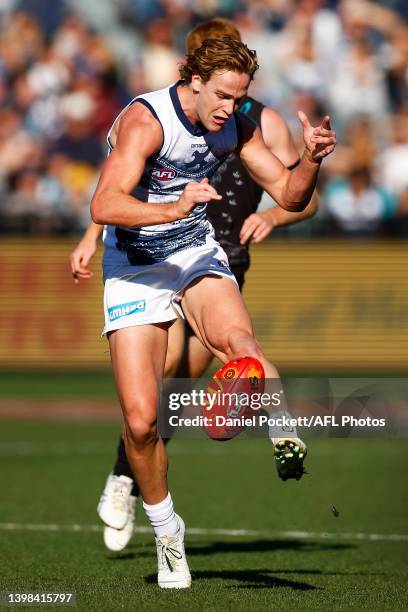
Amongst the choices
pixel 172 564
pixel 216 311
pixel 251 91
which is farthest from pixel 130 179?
pixel 251 91

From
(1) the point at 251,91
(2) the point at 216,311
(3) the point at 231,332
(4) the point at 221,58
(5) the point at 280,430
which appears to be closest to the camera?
(5) the point at 280,430

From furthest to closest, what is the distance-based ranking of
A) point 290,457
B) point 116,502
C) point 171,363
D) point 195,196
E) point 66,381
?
point 66,381
point 171,363
point 116,502
point 290,457
point 195,196

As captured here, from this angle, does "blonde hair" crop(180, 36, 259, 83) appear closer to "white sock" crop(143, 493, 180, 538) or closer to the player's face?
the player's face

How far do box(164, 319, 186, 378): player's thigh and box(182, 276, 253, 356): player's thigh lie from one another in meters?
1.43

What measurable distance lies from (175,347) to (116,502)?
38.5 inches

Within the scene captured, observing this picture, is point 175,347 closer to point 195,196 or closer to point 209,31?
point 209,31

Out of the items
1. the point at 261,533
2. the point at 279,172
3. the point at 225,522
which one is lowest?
the point at 225,522

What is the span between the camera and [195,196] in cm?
486

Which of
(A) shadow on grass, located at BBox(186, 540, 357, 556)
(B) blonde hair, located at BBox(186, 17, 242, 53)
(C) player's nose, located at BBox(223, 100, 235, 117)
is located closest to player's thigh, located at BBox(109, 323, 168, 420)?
(C) player's nose, located at BBox(223, 100, 235, 117)

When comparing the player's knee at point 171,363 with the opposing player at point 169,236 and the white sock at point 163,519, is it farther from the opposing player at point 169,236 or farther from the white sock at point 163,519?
the white sock at point 163,519

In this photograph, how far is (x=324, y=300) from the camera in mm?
16359

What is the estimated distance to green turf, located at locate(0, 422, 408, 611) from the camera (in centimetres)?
534

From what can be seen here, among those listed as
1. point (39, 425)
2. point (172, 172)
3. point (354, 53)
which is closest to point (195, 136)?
point (172, 172)

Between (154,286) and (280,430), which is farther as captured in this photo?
(154,286)
